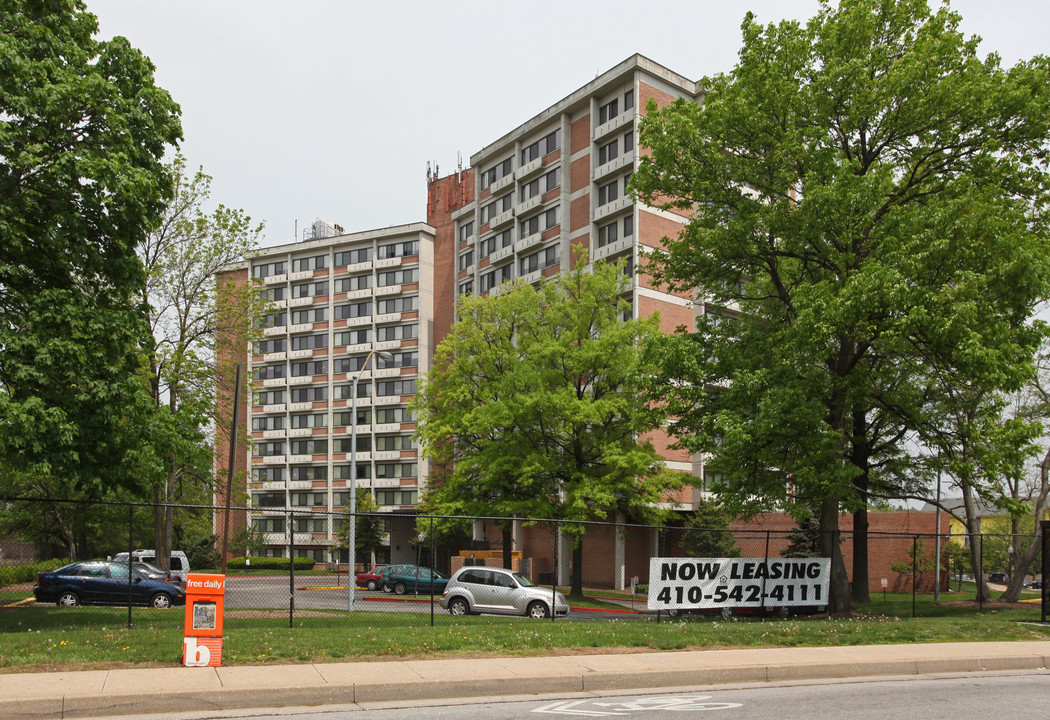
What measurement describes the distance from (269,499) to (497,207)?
4051cm

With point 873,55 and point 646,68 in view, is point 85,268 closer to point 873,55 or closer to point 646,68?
point 873,55

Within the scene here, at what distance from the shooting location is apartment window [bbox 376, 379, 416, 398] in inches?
3059

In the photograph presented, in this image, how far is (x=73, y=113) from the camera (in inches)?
668

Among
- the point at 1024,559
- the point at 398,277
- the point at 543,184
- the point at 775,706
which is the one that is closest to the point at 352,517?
the point at 775,706

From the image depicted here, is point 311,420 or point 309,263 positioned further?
point 309,263

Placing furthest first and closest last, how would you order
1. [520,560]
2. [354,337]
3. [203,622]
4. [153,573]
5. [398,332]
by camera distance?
[354,337]
[398,332]
[520,560]
[153,573]
[203,622]

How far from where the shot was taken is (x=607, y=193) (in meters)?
52.4

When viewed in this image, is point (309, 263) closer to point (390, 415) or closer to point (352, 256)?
point (352, 256)

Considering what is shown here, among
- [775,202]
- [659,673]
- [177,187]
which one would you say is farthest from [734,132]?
[177,187]

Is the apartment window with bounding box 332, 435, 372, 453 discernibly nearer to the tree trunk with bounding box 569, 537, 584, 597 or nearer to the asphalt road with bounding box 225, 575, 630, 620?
the asphalt road with bounding box 225, 575, 630, 620

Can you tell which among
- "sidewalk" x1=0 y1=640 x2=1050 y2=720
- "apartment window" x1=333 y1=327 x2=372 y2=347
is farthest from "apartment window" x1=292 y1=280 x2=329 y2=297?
"sidewalk" x1=0 y1=640 x2=1050 y2=720

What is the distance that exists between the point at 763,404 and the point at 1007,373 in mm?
5225

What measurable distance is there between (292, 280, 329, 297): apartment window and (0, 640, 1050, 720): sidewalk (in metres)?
74.5

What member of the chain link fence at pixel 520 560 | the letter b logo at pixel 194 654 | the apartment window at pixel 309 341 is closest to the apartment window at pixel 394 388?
the apartment window at pixel 309 341
